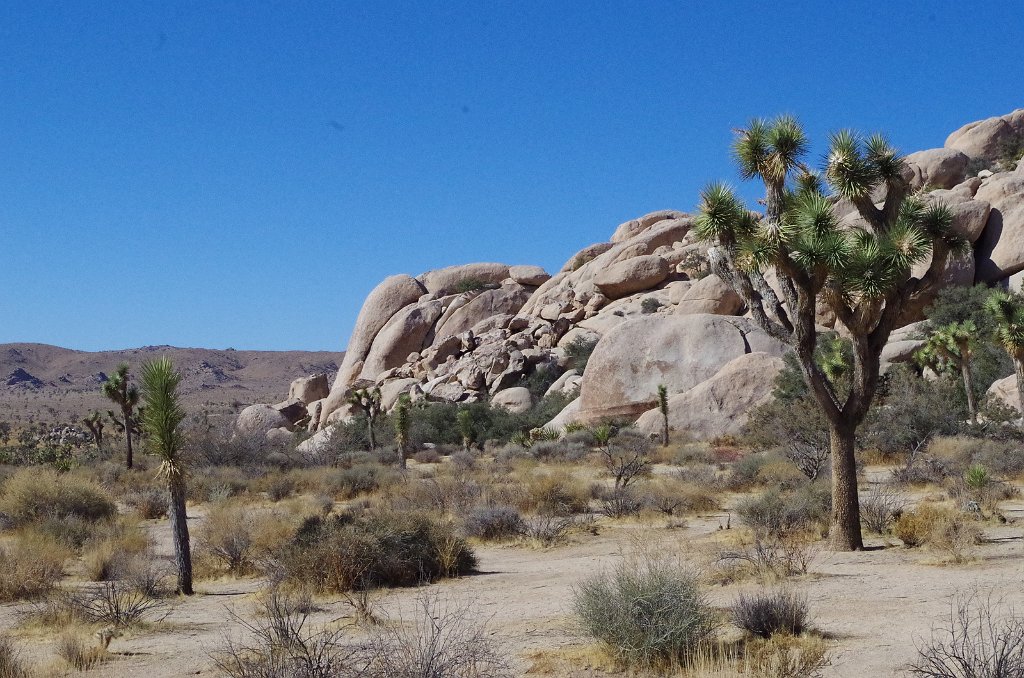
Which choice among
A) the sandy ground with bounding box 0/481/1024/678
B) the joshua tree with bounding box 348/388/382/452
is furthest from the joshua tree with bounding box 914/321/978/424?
the joshua tree with bounding box 348/388/382/452

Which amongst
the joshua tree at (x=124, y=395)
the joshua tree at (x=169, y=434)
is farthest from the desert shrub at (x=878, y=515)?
the joshua tree at (x=124, y=395)

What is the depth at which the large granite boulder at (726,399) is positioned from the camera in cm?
3250

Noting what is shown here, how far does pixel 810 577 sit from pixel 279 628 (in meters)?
6.29

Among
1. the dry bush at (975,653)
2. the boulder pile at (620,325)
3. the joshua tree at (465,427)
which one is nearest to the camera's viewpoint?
the dry bush at (975,653)

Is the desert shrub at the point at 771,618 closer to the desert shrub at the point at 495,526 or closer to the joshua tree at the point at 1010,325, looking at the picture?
the desert shrub at the point at 495,526

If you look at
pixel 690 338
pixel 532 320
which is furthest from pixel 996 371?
pixel 532 320

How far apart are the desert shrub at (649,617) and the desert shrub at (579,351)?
36.5m

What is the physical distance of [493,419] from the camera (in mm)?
39812

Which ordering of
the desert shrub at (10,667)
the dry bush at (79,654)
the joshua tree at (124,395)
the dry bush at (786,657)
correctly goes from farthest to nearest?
the joshua tree at (124,395)
the dry bush at (79,654)
the desert shrub at (10,667)
the dry bush at (786,657)

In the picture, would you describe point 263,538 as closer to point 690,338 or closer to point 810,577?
point 810,577

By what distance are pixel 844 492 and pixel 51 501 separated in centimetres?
1410

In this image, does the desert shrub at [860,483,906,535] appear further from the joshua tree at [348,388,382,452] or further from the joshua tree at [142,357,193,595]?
the joshua tree at [348,388,382,452]

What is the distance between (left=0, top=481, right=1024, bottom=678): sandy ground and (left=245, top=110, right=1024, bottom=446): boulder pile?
19855 mm

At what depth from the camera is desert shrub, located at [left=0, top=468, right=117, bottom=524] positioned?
16906 mm
